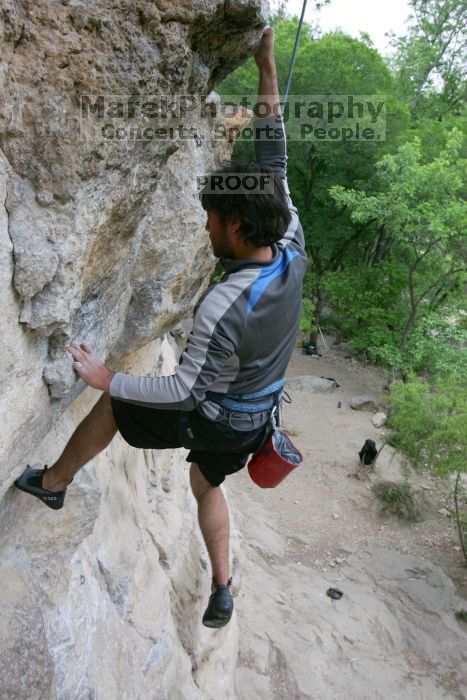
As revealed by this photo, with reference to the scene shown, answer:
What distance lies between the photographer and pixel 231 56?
2.76 m

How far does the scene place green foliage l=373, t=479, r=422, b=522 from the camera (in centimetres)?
970

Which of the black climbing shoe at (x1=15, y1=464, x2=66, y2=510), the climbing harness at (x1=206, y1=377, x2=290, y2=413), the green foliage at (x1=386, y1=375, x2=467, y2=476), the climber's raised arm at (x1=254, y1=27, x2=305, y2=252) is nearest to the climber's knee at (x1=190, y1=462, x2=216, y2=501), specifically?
the climbing harness at (x1=206, y1=377, x2=290, y2=413)

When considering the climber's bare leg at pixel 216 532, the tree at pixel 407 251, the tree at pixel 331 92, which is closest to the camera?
the climber's bare leg at pixel 216 532

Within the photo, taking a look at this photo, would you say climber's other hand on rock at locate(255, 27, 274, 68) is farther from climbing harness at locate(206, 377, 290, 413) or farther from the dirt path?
the dirt path

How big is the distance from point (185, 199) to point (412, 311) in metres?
11.9

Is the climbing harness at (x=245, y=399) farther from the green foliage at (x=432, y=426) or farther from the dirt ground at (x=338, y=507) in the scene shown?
the green foliage at (x=432, y=426)

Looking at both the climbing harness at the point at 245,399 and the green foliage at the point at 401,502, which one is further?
the green foliage at the point at 401,502

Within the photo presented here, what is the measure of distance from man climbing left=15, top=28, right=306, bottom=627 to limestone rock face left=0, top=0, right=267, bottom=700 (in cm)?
19

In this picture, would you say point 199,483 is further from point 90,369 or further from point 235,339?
point 235,339

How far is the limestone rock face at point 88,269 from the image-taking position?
6.28 feet

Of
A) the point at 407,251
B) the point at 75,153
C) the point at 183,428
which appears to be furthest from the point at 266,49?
the point at 407,251

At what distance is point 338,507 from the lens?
971cm

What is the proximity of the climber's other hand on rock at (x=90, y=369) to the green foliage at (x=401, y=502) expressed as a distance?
8.37 meters

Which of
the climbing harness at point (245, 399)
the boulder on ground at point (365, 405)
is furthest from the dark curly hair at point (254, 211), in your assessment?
the boulder on ground at point (365, 405)
